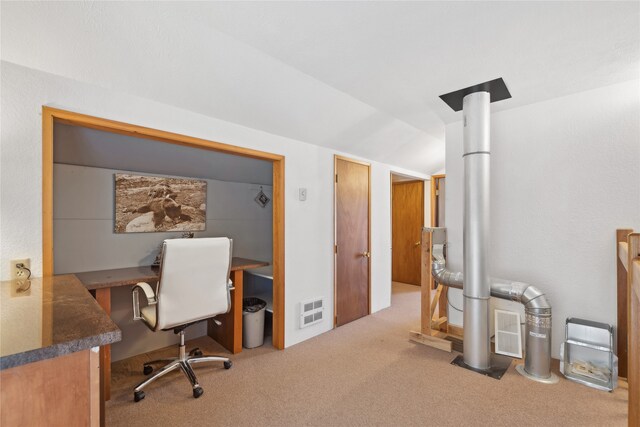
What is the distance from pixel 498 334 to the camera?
2.78 m

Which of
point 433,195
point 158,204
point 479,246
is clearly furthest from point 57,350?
point 433,195

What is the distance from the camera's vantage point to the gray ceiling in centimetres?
236

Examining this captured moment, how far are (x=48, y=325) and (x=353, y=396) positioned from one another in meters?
1.96

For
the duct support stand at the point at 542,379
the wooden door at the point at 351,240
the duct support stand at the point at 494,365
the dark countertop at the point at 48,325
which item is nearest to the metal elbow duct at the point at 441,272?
the duct support stand at the point at 494,365

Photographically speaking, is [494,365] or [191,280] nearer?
[191,280]

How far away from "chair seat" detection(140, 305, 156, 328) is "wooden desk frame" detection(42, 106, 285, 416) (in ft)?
0.89

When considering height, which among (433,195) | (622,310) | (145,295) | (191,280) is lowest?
(622,310)

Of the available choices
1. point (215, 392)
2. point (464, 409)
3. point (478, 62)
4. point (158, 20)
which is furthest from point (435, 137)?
point (215, 392)

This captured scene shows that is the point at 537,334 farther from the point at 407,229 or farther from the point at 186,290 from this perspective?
the point at 407,229

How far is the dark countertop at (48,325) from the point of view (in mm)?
721

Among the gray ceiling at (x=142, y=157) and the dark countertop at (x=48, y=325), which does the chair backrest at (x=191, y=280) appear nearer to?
the dark countertop at (x=48, y=325)

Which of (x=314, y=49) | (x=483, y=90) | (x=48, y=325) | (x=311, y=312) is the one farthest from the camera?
(x=311, y=312)

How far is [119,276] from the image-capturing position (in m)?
2.44

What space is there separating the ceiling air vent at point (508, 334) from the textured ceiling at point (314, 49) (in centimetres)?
207
